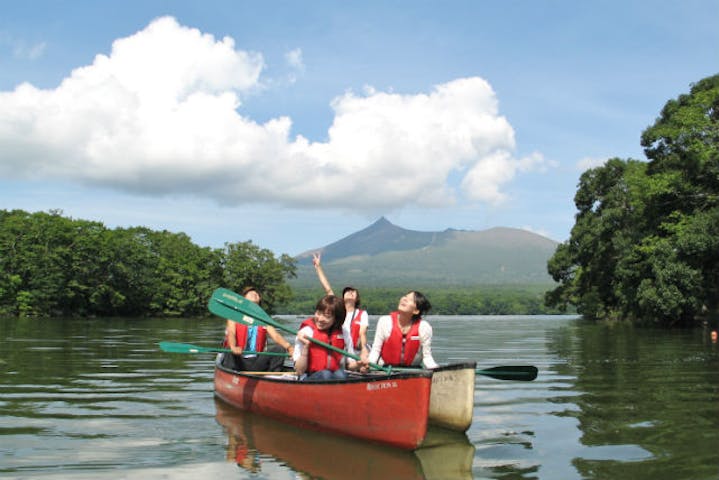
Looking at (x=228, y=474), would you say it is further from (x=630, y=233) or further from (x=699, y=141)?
(x=630, y=233)

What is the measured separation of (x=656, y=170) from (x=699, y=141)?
5917 mm

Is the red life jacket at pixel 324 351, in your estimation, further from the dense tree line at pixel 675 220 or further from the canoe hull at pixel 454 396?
the dense tree line at pixel 675 220

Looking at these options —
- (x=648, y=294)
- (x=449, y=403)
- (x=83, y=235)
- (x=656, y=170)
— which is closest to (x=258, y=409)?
(x=449, y=403)

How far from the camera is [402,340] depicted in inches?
314

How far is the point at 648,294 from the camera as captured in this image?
32.5 meters

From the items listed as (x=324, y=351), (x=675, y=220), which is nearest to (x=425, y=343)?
(x=324, y=351)

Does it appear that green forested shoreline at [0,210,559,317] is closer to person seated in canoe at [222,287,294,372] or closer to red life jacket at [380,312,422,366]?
person seated in canoe at [222,287,294,372]

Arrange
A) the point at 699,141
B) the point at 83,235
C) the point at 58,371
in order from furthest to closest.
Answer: the point at 83,235 → the point at 699,141 → the point at 58,371

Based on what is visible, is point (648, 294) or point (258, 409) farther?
point (648, 294)

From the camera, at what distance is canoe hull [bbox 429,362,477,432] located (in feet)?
24.4

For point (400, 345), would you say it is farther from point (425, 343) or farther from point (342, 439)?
point (342, 439)

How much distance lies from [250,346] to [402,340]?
10.2 feet

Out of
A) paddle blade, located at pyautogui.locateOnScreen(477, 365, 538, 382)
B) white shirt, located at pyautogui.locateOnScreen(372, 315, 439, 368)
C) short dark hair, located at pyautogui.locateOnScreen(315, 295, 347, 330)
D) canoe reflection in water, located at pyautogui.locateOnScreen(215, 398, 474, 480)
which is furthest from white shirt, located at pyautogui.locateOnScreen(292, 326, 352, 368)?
paddle blade, located at pyautogui.locateOnScreen(477, 365, 538, 382)

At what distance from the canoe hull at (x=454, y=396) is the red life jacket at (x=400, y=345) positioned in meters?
0.43
